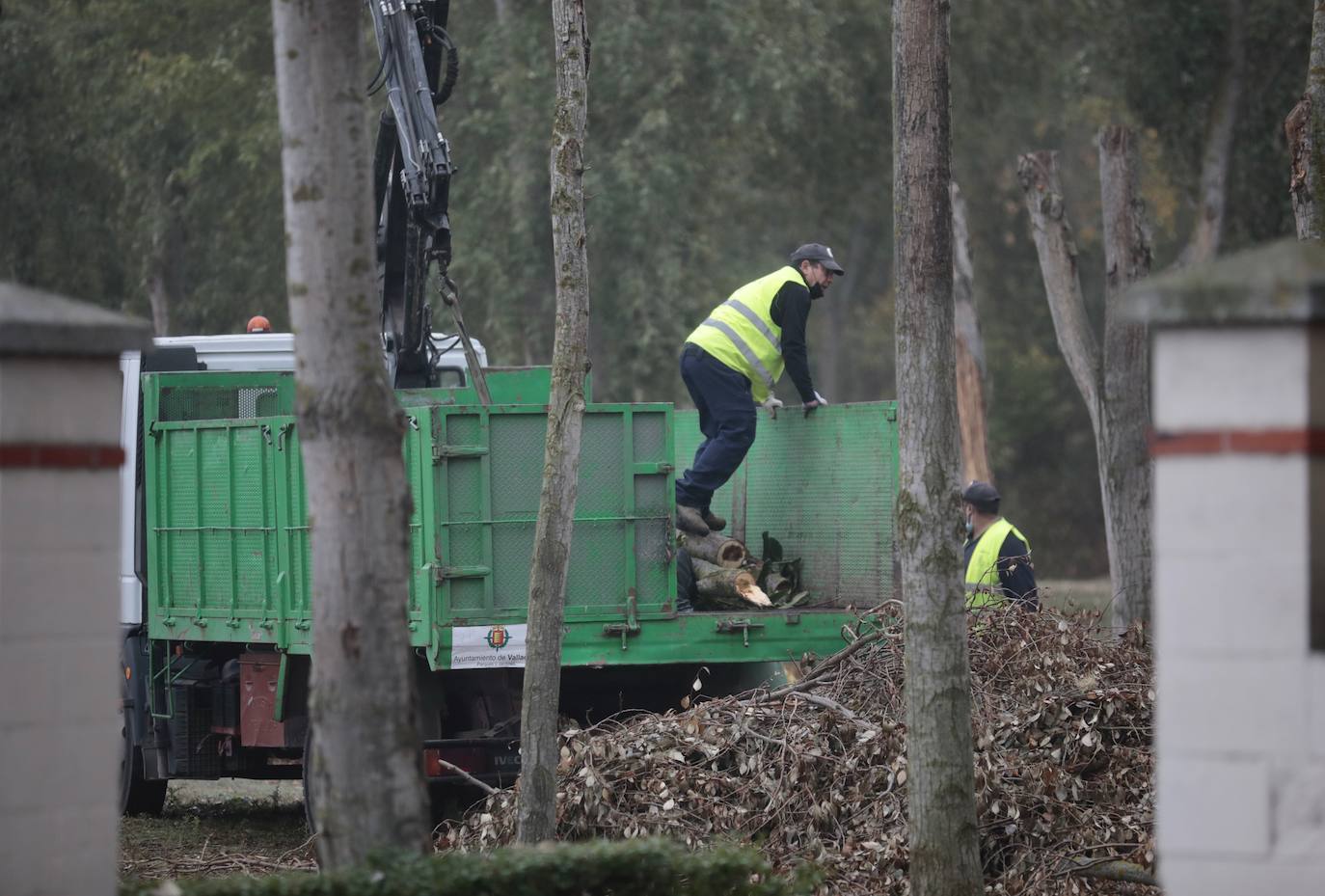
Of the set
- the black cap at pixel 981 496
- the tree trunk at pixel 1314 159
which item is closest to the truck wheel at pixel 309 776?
the black cap at pixel 981 496

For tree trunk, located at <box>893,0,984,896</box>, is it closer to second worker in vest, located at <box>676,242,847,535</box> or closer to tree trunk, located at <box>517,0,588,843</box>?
tree trunk, located at <box>517,0,588,843</box>

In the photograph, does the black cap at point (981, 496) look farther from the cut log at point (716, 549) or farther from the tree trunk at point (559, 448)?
the tree trunk at point (559, 448)

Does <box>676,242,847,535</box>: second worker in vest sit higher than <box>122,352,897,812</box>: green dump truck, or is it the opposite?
A: <box>676,242,847,535</box>: second worker in vest

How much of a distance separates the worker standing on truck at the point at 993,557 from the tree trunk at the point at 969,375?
5173 millimetres

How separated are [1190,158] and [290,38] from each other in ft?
71.7

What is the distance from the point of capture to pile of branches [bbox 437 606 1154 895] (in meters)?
7.17

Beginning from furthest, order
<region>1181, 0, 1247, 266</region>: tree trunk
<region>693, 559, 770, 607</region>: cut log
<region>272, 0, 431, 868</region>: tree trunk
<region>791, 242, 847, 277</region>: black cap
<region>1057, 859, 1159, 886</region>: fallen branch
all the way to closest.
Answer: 1. <region>1181, 0, 1247, 266</region>: tree trunk
2. <region>791, 242, 847, 277</region>: black cap
3. <region>693, 559, 770, 607</region>: cut log
4. <region>1057, 859, 1159, 886</region>: fallen branch
5. <region>272, 0, 431, 868</region>: tree trunk

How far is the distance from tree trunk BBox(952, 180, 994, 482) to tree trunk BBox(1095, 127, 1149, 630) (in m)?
5.05

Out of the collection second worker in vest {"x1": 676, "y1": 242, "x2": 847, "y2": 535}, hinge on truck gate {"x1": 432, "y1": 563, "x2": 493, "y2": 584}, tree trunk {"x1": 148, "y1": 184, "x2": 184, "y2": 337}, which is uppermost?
tree trunk {"x1": 148, "y1": 184, "x2": 184, "y2": 337}

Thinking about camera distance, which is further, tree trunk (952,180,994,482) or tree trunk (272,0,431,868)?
tree trunk (952,180,994,482)

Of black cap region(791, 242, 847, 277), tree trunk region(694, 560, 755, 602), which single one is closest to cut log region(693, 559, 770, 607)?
tree trunk region(694, 560, 755, 602)

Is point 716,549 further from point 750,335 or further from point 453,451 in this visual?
point 453,451

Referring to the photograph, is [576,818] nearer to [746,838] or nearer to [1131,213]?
[746,838]

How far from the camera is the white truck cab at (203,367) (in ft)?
34.4
